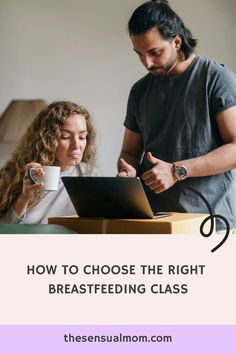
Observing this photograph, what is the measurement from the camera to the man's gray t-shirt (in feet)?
4.91

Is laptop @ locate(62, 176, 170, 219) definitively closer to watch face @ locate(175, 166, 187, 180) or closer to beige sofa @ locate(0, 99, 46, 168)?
watch face @ locate(175, 166, 187, 180)

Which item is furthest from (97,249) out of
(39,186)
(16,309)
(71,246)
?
(39,186)

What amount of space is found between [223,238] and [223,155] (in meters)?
0.62

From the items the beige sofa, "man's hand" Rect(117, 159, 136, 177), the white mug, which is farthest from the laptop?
the beige sofa

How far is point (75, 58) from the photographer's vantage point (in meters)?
2.69

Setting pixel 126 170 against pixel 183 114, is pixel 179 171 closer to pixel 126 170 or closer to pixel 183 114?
pixel 126 170

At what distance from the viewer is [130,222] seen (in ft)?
3.40

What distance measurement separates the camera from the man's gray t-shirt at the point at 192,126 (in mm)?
1497

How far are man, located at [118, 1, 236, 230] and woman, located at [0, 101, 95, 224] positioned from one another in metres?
0.20

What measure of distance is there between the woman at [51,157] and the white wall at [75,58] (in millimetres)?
889

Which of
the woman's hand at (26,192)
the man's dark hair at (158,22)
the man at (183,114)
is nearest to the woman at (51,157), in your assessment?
the woman's hand at (26,192)
